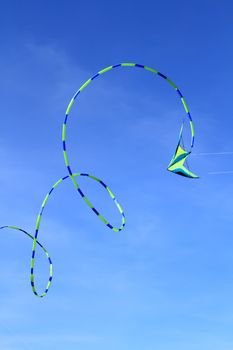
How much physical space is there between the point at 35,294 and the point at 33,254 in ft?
12.8

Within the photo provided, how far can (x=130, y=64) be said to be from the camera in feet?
160

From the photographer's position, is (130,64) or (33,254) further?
(33,254)

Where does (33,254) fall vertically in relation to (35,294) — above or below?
above

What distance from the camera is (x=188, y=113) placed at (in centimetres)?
5128

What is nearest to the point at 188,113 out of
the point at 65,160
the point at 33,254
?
the point at 65,160

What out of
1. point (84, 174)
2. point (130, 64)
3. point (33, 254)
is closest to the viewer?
point (130, 64)

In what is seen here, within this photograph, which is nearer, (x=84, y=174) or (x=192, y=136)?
(x=192, y=136)

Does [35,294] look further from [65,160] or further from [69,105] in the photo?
[69,105]

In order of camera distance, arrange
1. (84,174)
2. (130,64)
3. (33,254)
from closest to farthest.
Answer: (130,64), (84,174), (33,254)

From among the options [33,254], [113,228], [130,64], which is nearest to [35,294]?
[33,254]

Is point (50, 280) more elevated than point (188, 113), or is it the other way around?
point (188, 113)

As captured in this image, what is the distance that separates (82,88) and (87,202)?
8330mm

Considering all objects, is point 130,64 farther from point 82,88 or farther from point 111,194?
point 111,194

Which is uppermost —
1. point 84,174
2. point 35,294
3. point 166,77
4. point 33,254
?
point 166,77
